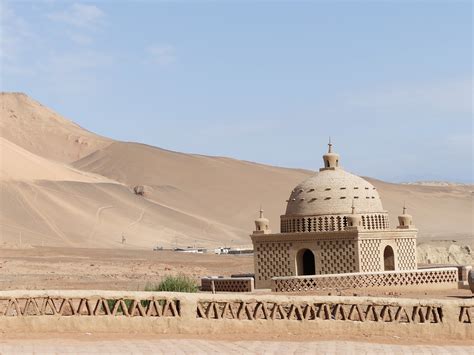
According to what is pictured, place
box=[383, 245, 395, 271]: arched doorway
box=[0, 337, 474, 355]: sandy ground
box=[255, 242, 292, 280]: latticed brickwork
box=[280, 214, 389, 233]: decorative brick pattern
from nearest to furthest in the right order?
box=[0, 337, 474, 355]: sandy ground → box=[280, 214, 389, 233]: decorative brick pattern → box=[255, 242, 292, 280]: latticed brickwork → box=[383, 245, 395, 271]: arched doorway

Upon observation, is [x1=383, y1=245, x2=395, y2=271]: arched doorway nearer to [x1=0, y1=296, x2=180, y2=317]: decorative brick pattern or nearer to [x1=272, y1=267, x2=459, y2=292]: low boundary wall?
[x1=272, y1=267, x2=459, y2=292]: low boundary wall

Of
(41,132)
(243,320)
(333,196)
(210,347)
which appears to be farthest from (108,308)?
(41,132)

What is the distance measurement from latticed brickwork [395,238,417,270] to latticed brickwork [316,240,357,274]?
2356mm

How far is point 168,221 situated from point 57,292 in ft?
235

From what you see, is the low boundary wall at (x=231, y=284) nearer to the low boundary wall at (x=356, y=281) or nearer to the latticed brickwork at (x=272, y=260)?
the latticed brickwork at (x=272, y=260)

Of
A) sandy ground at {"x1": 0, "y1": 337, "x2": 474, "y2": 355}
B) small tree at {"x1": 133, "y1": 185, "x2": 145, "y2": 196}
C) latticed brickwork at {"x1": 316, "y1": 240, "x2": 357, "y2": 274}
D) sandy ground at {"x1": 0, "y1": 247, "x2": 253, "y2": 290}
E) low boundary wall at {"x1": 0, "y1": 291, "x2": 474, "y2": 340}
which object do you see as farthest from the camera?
small tree at {"x1": 133, "y1": 185, "x2": 145, "y2": 196}

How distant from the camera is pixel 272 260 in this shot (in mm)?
30797

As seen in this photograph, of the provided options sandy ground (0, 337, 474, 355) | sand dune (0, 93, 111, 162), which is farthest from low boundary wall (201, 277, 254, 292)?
sand dune (0, 93, 111, 162)

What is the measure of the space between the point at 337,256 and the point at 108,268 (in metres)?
17.5

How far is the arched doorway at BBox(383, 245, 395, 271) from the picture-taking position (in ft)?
103

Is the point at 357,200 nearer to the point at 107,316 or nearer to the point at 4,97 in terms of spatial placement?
the point at 107,316

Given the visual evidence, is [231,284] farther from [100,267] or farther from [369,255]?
[100,267]

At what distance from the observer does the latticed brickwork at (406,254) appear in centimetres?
3139

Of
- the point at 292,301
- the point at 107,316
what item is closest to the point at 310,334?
the point at 292,301
